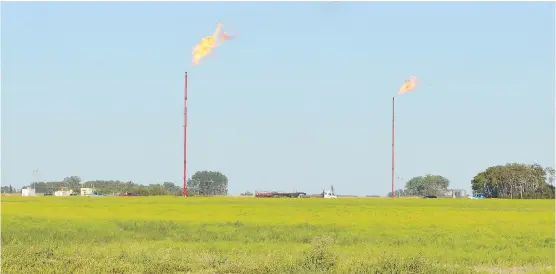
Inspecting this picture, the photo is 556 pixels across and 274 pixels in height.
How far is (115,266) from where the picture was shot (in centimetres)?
Result: 2506

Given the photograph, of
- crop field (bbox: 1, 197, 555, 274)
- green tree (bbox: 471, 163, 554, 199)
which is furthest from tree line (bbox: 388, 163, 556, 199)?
crop field (bbox: 1, 197, 555, 274)

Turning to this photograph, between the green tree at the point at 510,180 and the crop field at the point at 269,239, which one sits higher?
the green tree at the point at 510,180

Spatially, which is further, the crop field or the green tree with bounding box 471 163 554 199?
the green tree with bounding box 471 163 554 199

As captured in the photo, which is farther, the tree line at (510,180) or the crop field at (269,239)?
the tree line at (510,180)

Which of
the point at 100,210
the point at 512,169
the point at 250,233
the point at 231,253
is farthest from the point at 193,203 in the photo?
the point at 512,169

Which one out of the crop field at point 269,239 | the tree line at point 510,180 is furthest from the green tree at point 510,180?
the crop field at point 269,239

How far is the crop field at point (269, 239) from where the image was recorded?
25312 mm

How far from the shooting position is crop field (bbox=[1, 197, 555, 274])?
25312mm

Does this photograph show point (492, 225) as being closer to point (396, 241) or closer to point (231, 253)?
point (396, 241)

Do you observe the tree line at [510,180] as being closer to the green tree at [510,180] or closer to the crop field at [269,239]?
the green tree at [510,180]

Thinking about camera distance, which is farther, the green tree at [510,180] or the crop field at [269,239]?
the green tree at [510,180]

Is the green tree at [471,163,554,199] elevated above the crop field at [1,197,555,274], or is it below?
above

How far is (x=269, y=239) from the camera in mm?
37719

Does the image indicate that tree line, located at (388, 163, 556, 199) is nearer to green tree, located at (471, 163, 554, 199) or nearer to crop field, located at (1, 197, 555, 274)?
green tree, located at (471, 163, 554, 199)
